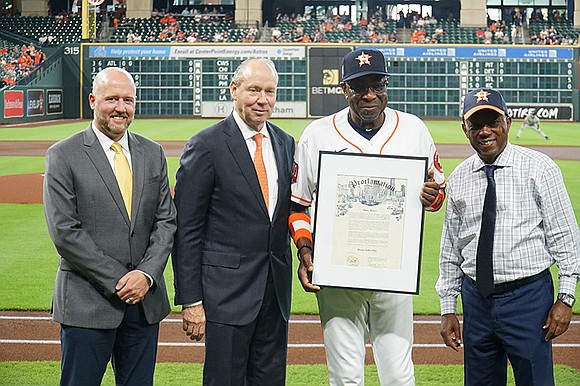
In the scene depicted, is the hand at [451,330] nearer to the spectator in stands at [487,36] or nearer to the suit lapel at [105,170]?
the suit lapel at [105,170]

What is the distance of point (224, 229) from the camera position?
4.23 m

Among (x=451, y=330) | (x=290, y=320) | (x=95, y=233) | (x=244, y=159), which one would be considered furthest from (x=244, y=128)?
(x=290, y=320)

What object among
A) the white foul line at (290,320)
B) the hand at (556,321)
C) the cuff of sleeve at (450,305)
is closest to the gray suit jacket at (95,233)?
the cuff of sleeve at (450,305)

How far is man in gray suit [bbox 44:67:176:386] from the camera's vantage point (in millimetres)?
3971

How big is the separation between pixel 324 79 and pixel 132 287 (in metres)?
34.7

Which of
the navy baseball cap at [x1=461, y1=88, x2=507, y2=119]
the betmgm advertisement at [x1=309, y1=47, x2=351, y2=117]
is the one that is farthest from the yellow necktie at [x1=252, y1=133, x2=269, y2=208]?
the betmgm advertisement at [x1=309, y1=47, x2=351, y2=117]

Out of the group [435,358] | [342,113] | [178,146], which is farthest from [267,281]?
[178,146]

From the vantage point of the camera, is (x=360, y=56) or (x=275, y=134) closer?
(x=360, y=56)

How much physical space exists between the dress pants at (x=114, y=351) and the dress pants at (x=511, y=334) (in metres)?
1.54

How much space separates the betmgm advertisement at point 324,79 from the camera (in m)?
37.8

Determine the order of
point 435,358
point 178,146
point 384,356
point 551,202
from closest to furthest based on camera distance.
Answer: point 551,202 < point 384,356 < point 435,358 < point 178,146

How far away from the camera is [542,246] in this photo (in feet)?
13.0

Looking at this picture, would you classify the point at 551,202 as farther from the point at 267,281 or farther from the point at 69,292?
the point at 69,292

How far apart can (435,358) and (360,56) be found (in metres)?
3.47
